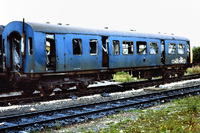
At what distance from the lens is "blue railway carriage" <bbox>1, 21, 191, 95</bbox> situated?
10414mm

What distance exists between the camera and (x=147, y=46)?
15375 millimetres

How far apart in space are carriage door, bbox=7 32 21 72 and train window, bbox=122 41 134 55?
19.2 ft

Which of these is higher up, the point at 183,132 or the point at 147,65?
the point at 147,65

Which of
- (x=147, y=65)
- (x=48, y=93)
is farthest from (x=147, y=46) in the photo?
(x=48, y=93)

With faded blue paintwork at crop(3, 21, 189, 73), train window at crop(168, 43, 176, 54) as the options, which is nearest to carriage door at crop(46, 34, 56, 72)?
faded blue paintwork at crop(3, 21, 189, 73)

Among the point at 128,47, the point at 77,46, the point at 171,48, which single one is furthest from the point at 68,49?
the point at 171,48

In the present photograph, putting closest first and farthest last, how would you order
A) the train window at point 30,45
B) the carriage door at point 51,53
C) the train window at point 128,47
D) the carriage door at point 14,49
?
the train window at point 30,45, the carriage door at point 51,53, the carriage door at point 14,49, the train window at point 128,47

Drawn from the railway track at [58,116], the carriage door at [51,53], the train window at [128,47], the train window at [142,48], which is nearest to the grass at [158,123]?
the railway track at [58,116]

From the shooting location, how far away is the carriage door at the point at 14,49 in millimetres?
11439

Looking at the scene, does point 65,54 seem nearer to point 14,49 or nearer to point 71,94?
point 71,94

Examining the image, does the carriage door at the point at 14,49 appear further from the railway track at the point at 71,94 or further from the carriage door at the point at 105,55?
the carriage door at the point at 105,55

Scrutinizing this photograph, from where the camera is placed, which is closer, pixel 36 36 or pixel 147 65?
pixel 36 36

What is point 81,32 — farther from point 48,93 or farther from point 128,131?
point 128,131

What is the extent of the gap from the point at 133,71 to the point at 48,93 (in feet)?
21.1
